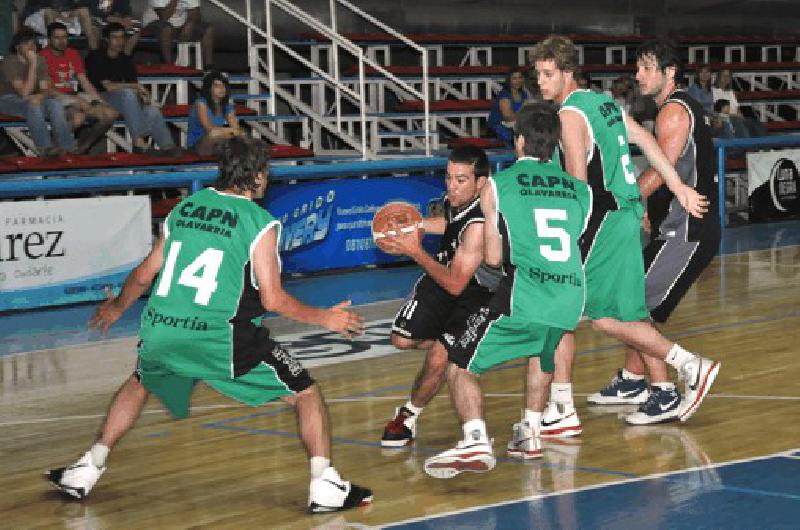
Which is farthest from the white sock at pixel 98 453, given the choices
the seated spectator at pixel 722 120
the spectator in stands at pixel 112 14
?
the seated spectator at pixel 722 120

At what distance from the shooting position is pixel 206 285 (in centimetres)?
605

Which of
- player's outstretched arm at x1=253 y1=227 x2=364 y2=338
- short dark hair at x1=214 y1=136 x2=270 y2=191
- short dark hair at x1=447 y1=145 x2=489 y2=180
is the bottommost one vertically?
player's outstretched arm at x1=253 y1=227 x2=364 y2=338

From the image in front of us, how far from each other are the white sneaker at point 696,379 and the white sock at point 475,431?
5.19 ft

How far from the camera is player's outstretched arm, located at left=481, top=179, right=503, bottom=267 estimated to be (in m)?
6.61

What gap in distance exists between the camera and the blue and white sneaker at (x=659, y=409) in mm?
7910

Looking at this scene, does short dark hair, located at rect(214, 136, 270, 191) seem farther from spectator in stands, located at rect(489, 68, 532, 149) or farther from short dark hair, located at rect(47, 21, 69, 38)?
spectator in stands, located at rect(489, 68, 532, 149)

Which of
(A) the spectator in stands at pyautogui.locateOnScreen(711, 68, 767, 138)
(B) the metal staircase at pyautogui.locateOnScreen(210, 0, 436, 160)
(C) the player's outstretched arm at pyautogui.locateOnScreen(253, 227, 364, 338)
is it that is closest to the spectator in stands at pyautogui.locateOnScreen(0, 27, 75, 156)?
(B) the metal staircase at pyautogui.locateOnScreen(210, 0, 436, 160)

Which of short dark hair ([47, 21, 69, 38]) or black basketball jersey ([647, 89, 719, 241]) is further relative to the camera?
short dark hair ([47, 21, 69, 38])

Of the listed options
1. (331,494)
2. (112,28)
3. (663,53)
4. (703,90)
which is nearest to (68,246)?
(112,28)

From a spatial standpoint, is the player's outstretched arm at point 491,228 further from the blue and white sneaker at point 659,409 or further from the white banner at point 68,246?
the white banner at point 68,246

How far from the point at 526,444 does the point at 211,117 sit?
1054 cm

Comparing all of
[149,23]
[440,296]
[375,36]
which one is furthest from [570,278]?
[375,36]

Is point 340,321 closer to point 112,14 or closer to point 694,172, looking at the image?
point 694,172

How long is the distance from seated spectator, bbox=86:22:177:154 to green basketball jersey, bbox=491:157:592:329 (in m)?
10.7
